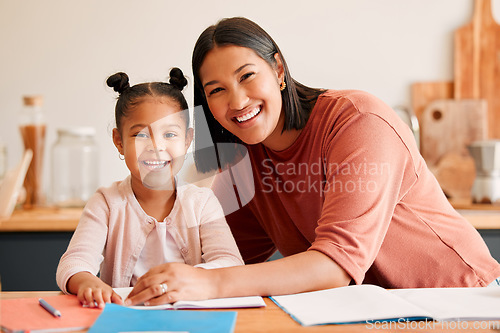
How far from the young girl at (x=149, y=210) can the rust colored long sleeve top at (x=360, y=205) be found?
0.61ft

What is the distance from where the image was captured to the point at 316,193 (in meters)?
1.23

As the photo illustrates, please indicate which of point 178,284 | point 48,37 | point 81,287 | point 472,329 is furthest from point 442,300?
point 48,37

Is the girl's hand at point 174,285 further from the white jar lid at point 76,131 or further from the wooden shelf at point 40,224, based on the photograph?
the white jar lid at point 76,131

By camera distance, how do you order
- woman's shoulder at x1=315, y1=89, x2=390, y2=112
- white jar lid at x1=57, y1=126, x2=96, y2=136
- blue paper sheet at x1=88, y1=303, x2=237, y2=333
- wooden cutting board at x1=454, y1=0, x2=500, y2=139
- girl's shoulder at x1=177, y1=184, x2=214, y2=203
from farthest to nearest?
wooden cutting board at x1=454, y1=0, x2=500, y2=139 → white jar lid at x1=57, y1=126, x2=96, y2=136 → girl's shoulder at x1=177, y1=184, x2=214, y2=203 → woman's shoulder at x1=315, y1=89, x2=390, y2=112 → blue paper sheet at x1=88, y1=303, x2=237, y2=333

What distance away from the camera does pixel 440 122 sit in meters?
2.37

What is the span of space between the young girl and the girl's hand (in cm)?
20

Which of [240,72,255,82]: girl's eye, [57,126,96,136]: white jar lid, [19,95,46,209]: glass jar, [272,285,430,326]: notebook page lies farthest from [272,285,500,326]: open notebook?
[19,95,46,209]: glass jar

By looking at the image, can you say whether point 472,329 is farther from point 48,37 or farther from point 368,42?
point 48,37

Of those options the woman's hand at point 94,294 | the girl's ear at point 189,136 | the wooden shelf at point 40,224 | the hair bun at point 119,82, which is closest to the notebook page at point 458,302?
the woman's hand at point 94,294

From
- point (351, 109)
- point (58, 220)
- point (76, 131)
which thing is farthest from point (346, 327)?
point (76, 131)

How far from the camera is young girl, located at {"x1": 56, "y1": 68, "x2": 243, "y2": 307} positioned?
114 centimetres

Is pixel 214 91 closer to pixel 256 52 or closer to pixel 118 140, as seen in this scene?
pixel 256 52

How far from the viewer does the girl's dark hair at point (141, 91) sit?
119cm

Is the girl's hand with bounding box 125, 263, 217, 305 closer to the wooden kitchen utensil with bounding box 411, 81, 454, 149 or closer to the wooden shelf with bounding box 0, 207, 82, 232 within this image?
the wooden shelf with bounding box 0, 207, 82, 232
